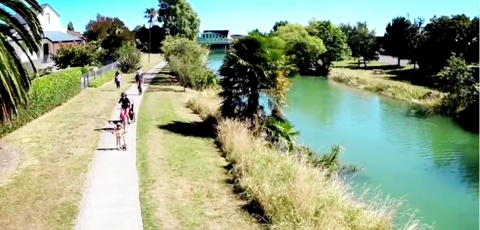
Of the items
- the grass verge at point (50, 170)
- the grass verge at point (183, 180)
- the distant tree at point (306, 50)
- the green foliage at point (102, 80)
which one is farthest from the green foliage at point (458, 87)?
the distant tree at point (306, 50)

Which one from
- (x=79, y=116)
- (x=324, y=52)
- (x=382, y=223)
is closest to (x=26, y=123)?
(x=79, y=116)

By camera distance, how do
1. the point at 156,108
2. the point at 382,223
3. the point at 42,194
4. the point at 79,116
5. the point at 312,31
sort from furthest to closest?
the point at 312,31
the point at 156,108
the point at 79,116
the point at 42,194
the point at 382,223

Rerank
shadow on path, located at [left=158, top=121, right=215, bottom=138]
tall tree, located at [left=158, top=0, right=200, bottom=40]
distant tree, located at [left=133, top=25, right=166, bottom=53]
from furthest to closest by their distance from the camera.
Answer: distant tree, located at [left=133, top=25, right=166, bottom=53]
tall tree, located at [left=158, top=0, right=200, bottom=40]
shadow on path, located at [left=158, top=121, right=215, bottom=138]

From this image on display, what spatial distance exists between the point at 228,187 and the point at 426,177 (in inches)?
433

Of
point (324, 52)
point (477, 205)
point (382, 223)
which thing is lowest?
point (477, 205)

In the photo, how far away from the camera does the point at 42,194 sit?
12.2 metres

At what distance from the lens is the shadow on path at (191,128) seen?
832 inches

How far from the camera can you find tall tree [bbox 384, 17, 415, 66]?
7162cm

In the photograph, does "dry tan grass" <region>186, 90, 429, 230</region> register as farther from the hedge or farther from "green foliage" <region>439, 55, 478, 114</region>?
"green foliage" <region>439, 55, 478, 114</region>

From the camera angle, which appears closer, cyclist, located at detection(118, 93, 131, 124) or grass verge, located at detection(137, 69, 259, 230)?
grass verge, located at detection(137, 69, 259, 230)

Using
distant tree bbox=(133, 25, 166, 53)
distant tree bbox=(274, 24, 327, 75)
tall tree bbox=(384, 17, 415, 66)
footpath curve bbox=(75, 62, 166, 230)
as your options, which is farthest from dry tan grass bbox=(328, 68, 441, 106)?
distant tree bbox=(133, 25, 166, 53)

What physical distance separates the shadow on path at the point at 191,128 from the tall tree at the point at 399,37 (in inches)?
2142

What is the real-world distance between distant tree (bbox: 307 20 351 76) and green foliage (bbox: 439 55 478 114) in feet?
114

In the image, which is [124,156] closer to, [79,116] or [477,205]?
Answer: [79,116]
